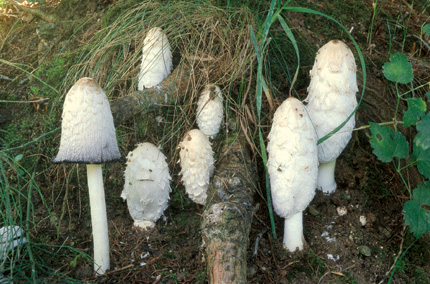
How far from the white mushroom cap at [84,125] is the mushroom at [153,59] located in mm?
920

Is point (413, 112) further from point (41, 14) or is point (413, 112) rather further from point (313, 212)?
point (41, 14)

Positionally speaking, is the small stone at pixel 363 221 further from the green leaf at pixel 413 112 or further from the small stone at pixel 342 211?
the green leaf at pixel 413 112

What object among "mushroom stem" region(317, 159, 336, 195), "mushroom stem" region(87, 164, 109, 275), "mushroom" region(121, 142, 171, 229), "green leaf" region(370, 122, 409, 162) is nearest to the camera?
"mushroom stem" region(87, 164, 109, 275)

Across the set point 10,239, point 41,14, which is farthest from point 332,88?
point 41,14

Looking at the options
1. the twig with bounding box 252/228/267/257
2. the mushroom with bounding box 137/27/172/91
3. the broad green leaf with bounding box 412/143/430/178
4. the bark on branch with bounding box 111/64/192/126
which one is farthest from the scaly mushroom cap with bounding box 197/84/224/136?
the broad green leaf with bounding box 412/143/430/178

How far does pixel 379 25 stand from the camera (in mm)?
3971

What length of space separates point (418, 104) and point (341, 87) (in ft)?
1.57

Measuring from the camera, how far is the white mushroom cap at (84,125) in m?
2.24

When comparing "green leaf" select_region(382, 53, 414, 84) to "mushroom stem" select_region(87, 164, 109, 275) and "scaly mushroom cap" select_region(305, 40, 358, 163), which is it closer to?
"scaly mushroom cap" select_region(305, 40, 358, 163)

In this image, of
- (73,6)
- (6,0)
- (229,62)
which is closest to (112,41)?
(229,62)

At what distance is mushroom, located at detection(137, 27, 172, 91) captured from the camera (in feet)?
10.3

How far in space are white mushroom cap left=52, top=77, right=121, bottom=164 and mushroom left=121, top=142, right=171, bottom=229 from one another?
1.81ft

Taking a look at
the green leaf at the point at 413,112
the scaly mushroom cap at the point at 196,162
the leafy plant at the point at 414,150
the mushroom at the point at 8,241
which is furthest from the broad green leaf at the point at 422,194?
the mushroom at the point at 8,241

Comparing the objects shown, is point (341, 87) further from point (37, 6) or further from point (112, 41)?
point (37, 6)
